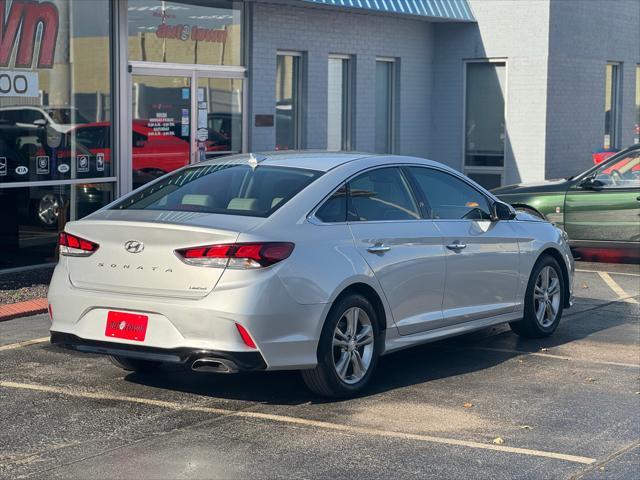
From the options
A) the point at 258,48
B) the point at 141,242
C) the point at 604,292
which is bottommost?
the point at 604,292

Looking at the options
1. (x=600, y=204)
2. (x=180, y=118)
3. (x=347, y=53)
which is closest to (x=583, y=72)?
(x=347, y=53)

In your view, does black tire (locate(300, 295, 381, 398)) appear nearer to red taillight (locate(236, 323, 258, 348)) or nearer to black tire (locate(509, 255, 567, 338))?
red taillight (locate(236, 323, 258, 348))

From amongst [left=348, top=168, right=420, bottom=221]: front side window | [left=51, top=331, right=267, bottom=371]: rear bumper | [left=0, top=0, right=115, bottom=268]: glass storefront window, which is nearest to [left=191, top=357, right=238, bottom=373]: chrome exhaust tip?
[left=51, top=331, right=267, bottom=371]: rear bumper

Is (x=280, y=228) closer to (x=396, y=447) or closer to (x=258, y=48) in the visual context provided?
(x=396, y=447)

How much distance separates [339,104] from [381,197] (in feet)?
35.2

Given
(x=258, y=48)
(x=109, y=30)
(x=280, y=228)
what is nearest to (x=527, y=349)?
(x=280, y=228)

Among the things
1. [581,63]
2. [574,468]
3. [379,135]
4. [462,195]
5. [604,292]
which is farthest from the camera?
[581,63]

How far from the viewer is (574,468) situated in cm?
586

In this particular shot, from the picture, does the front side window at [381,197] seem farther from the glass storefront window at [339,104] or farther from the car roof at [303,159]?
the glass storefront window at [339,104]

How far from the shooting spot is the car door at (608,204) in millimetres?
13820

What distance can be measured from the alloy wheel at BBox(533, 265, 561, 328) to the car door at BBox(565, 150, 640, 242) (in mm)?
4632

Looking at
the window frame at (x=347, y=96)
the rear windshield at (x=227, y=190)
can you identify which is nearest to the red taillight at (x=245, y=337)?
the rear windshield at (x=227, y=190)

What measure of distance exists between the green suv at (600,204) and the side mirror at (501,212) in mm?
5047

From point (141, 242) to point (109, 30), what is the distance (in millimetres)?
7439
